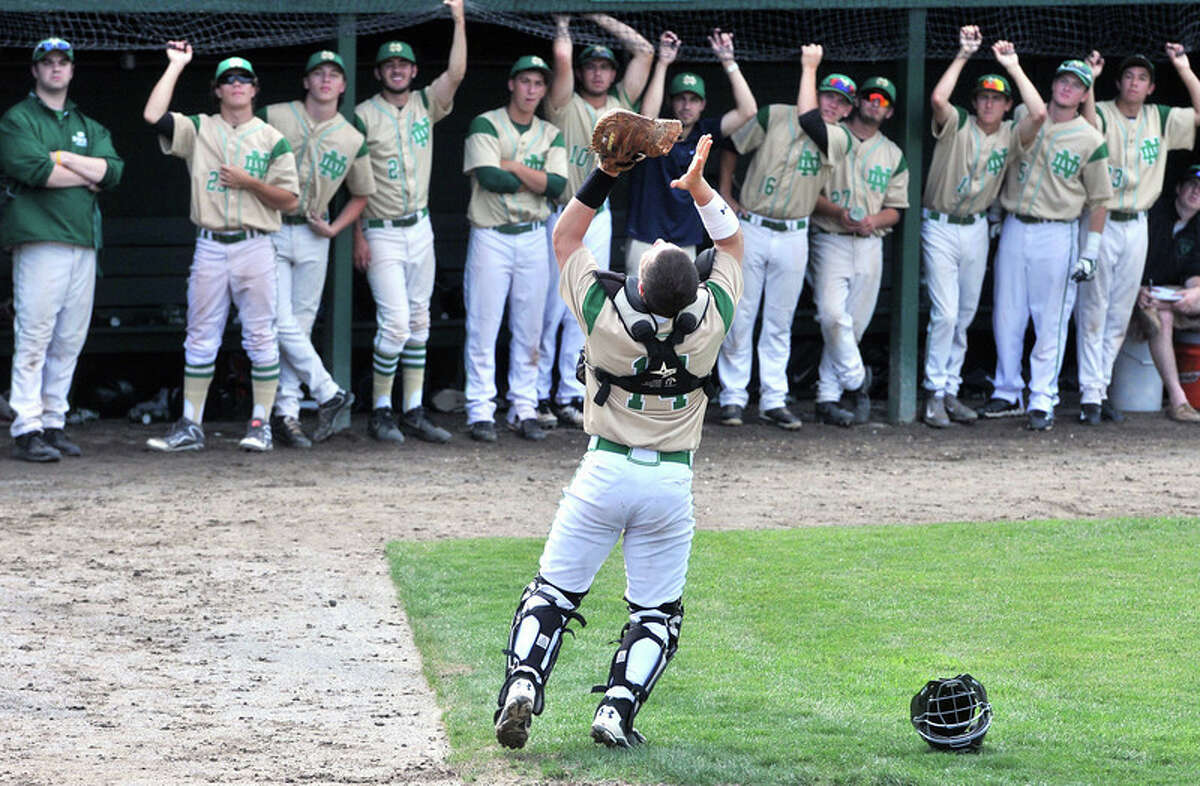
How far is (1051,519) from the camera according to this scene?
7.93 metres

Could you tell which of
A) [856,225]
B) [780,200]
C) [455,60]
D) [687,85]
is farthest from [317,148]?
[856,225]

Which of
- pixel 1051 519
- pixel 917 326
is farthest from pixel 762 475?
pixel 917 326

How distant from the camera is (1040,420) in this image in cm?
1041

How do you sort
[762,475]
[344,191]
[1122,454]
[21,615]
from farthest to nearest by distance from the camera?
[344,191] → [1122,454] → [762,475] → [21,615]

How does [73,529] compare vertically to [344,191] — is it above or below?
below

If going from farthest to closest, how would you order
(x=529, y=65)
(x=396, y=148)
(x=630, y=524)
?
(x=529, y=65)
(x=396, y=148)
(x=630, y=524)

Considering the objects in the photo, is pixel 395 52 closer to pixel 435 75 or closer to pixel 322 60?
pixel 322 60

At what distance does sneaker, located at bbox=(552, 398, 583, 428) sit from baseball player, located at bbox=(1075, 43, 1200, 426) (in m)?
3.10

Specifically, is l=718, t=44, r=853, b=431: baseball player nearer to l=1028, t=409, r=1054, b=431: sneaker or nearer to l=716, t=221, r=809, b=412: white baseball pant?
l=716, t=221, r=809, b=412: white baseball pant

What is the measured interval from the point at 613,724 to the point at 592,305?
3.68 feet

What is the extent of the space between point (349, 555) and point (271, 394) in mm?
2449

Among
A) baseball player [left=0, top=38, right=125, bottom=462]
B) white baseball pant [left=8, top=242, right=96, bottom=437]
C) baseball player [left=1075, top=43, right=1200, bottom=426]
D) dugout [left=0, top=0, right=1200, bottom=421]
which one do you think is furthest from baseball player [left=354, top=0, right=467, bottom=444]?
baseball player [left=1075, top=43, right=1200, bottom=426]

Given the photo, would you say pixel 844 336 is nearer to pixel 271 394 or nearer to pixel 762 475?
pixel 762 475

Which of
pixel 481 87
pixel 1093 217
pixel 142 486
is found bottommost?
pixel 142 486
